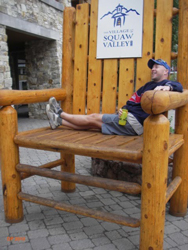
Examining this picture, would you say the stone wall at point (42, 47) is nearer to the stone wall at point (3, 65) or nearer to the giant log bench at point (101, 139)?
the stone wall at point (3, 65)

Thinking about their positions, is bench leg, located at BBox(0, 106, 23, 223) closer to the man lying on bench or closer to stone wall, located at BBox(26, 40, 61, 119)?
the man lying on bench

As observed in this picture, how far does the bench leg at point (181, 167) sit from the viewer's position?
2137 millimetres

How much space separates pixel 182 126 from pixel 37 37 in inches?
271

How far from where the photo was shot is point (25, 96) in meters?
2.19

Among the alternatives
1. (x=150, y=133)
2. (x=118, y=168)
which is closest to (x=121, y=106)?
Result: (x=118, y=168)

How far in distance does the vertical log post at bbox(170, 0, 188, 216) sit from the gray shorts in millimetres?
390

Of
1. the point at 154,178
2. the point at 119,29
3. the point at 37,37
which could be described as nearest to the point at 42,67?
the point at 37,37

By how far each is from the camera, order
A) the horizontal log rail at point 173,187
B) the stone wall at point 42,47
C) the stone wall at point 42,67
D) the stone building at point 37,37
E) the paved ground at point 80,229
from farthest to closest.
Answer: the stone wall at point 42,67 < the stone wall at point 42,47 < the stone building at point 37,37 < the paved ground at point 80,229 < the horizontal log rail at point 173,187

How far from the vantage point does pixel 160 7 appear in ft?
7.30

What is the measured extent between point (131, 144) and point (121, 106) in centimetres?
75

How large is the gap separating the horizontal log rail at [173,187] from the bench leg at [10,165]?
3.71 feet

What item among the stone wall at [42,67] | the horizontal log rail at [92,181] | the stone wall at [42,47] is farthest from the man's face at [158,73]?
the stone wall at [42,67]

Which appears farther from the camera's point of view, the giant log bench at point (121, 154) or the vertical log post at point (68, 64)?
the vertical log post at point (68, 64)

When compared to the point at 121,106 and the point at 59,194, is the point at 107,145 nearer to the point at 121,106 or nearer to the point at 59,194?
the point at 121,106
